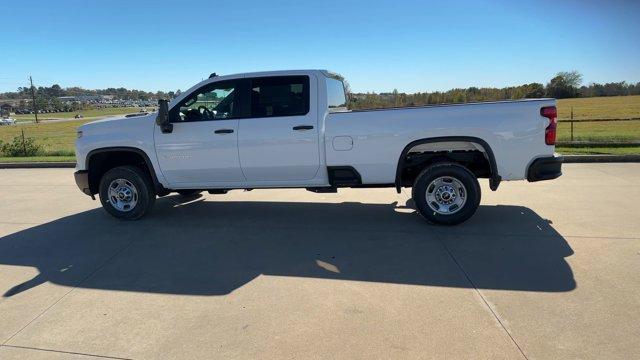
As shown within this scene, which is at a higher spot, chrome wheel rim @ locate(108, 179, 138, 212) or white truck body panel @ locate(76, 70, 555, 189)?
white truck body panel @ locate(76, 70, 555, 189)

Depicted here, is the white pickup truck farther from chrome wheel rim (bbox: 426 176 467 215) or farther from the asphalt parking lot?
the asphalt parking lot

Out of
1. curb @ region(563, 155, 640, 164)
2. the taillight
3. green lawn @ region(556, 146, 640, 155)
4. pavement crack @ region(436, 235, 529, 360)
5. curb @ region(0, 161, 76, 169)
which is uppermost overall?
the taillight

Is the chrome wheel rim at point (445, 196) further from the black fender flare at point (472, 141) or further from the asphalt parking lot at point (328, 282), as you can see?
the black fender flare at point (472, 141)

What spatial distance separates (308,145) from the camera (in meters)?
5.68

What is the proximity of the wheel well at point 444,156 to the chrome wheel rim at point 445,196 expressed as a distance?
33 cm

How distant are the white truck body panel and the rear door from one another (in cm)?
1

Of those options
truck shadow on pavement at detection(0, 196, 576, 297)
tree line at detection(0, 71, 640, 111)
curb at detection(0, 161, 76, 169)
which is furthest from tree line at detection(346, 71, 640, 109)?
curb at detection(0, 161, 76, 169)

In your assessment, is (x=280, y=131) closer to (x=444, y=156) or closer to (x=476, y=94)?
(x=444, y=156)

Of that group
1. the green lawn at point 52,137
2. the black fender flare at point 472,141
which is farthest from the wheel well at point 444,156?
the green lawn at point 52,137

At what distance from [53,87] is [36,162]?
172 m

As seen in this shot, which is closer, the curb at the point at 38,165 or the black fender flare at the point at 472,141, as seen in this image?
the black fender flare at the point at 472,141

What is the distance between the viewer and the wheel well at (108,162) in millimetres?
6441

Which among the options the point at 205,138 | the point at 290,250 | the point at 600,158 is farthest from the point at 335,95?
the point at 600,158

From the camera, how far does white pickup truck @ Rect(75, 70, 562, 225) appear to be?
527 centimetres
